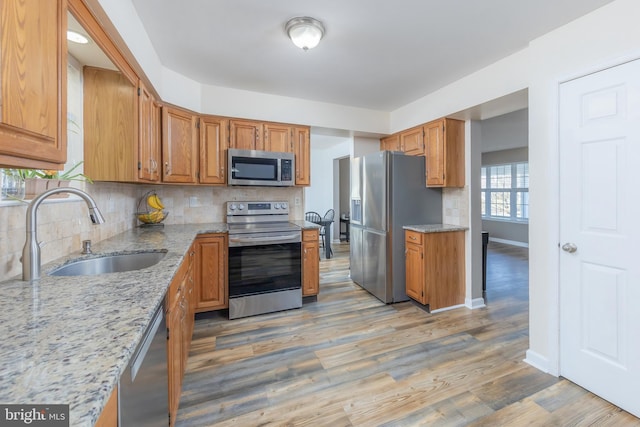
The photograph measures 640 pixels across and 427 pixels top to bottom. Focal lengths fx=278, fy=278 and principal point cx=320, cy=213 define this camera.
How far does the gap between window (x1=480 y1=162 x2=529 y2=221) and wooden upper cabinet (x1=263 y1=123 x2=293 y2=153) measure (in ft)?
20.0

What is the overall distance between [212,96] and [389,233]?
253 centimetres

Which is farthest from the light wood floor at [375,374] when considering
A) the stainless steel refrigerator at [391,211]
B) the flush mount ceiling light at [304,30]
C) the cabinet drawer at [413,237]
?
the flush mount ceiling light at [304,30]

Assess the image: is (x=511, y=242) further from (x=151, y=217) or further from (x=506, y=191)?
(x=151, y=217)

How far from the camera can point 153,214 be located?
9.39 feet

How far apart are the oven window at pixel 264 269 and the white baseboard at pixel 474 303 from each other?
1907 mm

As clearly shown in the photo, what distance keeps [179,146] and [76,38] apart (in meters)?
1.43

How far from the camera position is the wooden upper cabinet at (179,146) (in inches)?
107

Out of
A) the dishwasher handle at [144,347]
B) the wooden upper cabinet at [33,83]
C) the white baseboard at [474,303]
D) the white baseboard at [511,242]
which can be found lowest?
the white baseboard at [474,303]

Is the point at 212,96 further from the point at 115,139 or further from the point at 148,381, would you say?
the point at 148,381

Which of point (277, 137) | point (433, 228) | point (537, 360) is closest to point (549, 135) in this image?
point (433, 228)

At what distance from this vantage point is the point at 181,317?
167 centimetres

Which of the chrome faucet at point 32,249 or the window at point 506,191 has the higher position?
the window at point 506,191

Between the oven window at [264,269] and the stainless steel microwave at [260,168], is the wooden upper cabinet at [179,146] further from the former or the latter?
the oven window at [264,269]

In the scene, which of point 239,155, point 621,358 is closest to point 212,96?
point 239,155
